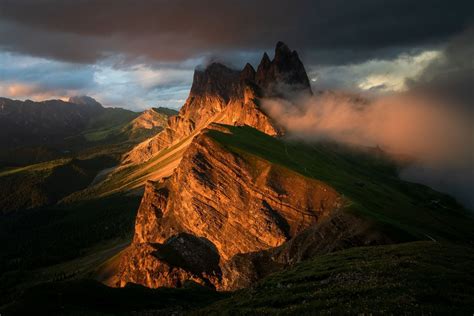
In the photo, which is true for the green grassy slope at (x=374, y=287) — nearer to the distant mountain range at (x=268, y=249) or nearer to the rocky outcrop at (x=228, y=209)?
the distant mountain range at (x=268, y=249)

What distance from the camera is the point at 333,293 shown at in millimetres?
33500

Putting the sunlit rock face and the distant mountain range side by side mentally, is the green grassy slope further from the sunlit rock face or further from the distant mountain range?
the sunlit rock face

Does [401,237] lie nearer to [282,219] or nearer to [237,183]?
[282,219]

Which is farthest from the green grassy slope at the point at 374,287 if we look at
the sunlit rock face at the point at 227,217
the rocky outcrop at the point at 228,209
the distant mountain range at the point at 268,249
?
the rocky outcrop at the point at 228,209

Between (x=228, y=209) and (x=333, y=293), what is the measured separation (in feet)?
287

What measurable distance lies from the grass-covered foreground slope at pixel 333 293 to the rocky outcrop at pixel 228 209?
111 ft

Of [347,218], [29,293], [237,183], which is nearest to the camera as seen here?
[29,293]

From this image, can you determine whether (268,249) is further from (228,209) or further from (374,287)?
(374,287)

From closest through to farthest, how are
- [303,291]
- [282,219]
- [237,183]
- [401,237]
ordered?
1. [303,291]
2. [401,237]
3. [282,219]
4. [237,183]

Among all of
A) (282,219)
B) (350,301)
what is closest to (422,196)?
(282,219)

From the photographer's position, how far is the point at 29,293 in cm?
5000

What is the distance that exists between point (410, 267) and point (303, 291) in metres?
11.5

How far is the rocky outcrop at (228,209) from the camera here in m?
105

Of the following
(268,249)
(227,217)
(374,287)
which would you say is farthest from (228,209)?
(374,287)
